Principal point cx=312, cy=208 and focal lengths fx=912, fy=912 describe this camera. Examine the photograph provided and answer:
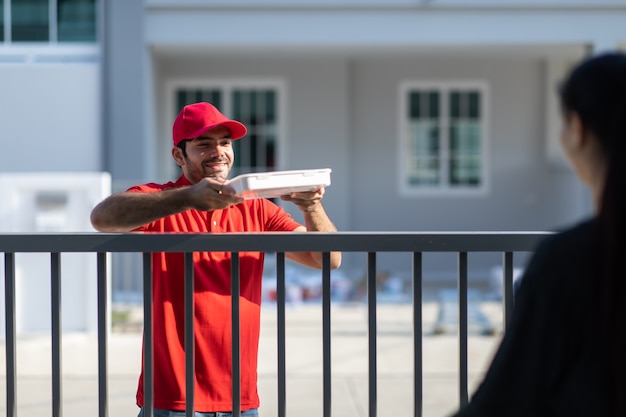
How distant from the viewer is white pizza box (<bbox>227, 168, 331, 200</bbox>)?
2.55m

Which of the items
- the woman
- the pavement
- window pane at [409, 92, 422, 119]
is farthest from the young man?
window pane at [409, 92, 422, 119]

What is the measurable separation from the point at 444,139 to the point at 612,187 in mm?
13675

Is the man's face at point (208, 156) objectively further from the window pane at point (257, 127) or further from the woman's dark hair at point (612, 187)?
the window pane at point (257, 127)

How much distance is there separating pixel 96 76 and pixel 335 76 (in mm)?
3877

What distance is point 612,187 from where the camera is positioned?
1.47m

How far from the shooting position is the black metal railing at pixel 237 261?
266 centimetres

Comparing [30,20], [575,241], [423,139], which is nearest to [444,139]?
[423,139]

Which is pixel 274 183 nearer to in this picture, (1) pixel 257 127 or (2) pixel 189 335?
(2) pixel 189 335

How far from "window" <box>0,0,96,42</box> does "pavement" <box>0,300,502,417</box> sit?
447 centimetres

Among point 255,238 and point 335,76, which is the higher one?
point 335,76

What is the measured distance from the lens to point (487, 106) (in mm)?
14859

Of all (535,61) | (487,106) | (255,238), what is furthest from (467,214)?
(255,238)

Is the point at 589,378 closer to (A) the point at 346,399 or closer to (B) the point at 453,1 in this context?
(A) the point at 346,399

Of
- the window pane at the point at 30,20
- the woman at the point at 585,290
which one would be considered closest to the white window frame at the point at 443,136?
the window pane at the point at 30,20
